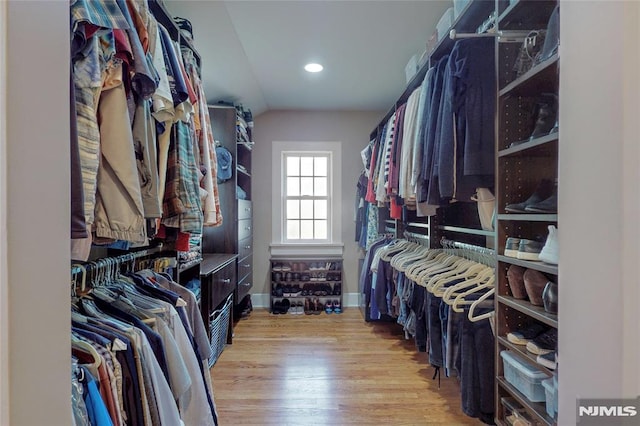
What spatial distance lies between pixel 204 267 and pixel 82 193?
1.84 meters

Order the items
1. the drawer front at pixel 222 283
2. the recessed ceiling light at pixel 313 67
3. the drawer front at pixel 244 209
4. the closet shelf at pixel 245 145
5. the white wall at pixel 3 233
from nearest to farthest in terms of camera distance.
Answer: the white wall at pixel 3 233, the drawer front at pixel 222 283, the recessed ceiling light at pixel 313 67, the drawer front at pixel 244 209, the closet shelf at pixel 245 145

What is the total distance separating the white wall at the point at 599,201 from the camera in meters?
0.46

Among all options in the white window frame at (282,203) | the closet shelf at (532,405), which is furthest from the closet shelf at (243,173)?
the closet shelf at (532,405)

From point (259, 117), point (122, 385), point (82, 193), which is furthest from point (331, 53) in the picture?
point (122, 385)

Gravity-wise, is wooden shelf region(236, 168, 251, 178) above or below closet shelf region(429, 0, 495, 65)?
below

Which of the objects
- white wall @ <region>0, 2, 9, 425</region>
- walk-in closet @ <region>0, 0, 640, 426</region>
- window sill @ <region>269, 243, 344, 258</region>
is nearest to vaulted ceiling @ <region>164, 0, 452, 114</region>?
walk-in closet @ <region>0, 0, 640, 426</region>

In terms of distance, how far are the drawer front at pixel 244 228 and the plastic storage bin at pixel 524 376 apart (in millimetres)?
2487

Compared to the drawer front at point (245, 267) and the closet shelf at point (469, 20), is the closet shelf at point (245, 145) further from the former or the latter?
the closet shelf at point (469, 20)

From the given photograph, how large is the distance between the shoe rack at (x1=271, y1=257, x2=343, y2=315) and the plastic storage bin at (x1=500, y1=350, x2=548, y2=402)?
2621 millimetres

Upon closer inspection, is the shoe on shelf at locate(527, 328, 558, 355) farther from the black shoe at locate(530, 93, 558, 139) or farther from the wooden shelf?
the wooden shelf

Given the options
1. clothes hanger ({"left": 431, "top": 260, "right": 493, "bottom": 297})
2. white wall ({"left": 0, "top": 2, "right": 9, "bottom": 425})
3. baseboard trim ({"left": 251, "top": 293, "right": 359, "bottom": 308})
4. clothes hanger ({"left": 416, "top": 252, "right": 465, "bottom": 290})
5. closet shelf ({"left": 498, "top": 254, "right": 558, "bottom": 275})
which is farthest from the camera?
baseboard trim ({"left": 251, "top": 293, "right": 359, "bottom": 308})

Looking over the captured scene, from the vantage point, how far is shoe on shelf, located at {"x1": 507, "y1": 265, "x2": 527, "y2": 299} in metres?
1.28

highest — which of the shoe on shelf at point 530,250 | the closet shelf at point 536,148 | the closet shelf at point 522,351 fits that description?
the closet shelf at point 536,148

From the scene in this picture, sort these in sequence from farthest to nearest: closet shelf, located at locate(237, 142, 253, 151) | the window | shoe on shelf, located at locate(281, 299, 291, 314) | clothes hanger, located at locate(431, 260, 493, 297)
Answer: the window → shoe on shelf, located at locate(281, 299, 291, 314) → closet shelf, located at locate(237, 142, 253, 151) → clothes hanger, located at locate(431, 260, 493, 297)
